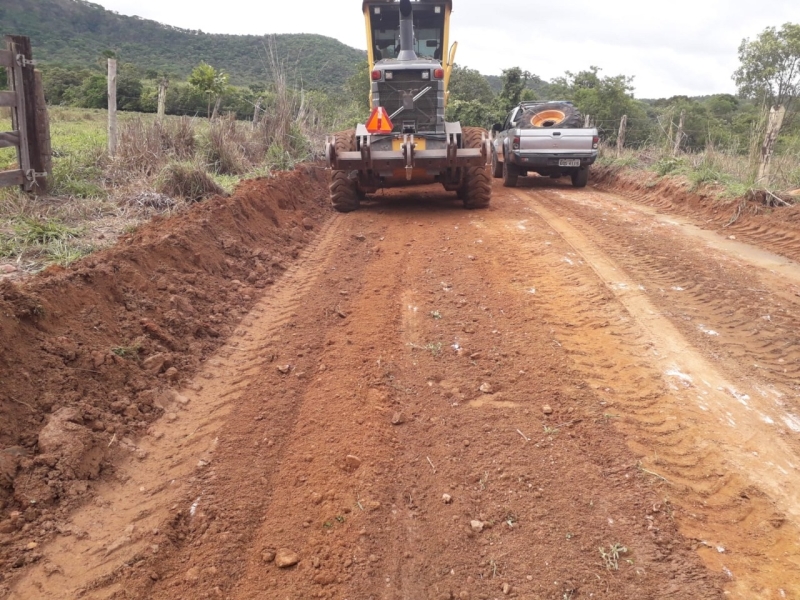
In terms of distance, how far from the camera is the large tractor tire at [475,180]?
9.61 m

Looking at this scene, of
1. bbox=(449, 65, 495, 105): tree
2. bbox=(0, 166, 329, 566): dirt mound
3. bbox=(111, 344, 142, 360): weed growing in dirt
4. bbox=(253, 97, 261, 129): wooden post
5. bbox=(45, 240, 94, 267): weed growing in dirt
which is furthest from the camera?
bbox=(449, 65, 495, 105): tree

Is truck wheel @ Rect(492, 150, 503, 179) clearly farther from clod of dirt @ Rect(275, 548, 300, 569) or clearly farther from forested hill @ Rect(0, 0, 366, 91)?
forested hill @ Rect(0, 0, 366, 91)

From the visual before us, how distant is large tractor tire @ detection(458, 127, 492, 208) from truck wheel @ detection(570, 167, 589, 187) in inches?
196

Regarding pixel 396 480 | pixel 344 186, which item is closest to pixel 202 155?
pixel 344 186

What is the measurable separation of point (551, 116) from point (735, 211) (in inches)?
230

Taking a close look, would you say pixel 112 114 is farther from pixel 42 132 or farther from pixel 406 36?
pixel 406 36

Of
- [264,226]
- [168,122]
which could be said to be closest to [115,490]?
[264,226]

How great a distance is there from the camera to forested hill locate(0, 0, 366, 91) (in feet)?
145

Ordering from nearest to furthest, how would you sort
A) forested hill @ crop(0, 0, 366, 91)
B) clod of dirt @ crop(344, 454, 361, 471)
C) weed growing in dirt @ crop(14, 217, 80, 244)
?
clod of dirt @ crop(344, 454, 361, 471), weed growing in dirt @ crop(14, 217, 80, 244), forested hill @ crop(0, 0, 366, 91)

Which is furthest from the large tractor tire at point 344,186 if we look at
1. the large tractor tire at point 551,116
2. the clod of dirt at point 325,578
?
the clod of dirt at point 325,578

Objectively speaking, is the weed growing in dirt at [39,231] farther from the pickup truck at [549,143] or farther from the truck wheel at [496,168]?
the truck wheel at [496,168]

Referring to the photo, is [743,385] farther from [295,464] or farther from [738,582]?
[295,464]

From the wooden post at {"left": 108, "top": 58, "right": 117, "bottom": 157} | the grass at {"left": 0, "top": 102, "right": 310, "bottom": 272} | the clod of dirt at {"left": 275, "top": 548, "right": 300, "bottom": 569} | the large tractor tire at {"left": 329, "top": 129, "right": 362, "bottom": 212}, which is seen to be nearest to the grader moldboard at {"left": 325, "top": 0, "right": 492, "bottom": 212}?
the large tractor tire at {"left": 329, "top": 129, "right": 362, "bottom": 212}

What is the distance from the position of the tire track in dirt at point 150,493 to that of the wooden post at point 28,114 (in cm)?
414
